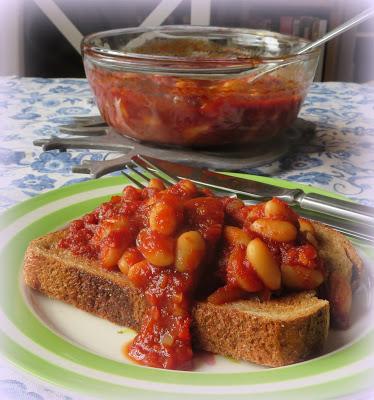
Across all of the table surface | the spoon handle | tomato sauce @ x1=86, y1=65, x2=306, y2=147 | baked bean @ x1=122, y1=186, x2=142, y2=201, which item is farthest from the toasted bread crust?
the spoon handle

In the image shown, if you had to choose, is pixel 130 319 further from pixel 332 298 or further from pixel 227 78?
pixel 227 78

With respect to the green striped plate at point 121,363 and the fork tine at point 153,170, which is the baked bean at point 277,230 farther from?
the fork tine at point 153,170

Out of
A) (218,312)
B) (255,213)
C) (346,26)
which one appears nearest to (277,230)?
(255,213)

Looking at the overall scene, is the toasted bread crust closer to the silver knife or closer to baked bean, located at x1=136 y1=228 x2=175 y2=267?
the silver knife

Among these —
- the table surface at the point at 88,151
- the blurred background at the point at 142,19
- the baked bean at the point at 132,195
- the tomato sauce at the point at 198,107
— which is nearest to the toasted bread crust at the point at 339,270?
the baked bean at the point at 132,195

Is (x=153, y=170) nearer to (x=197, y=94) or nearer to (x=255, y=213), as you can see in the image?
(x=197, y=94)
